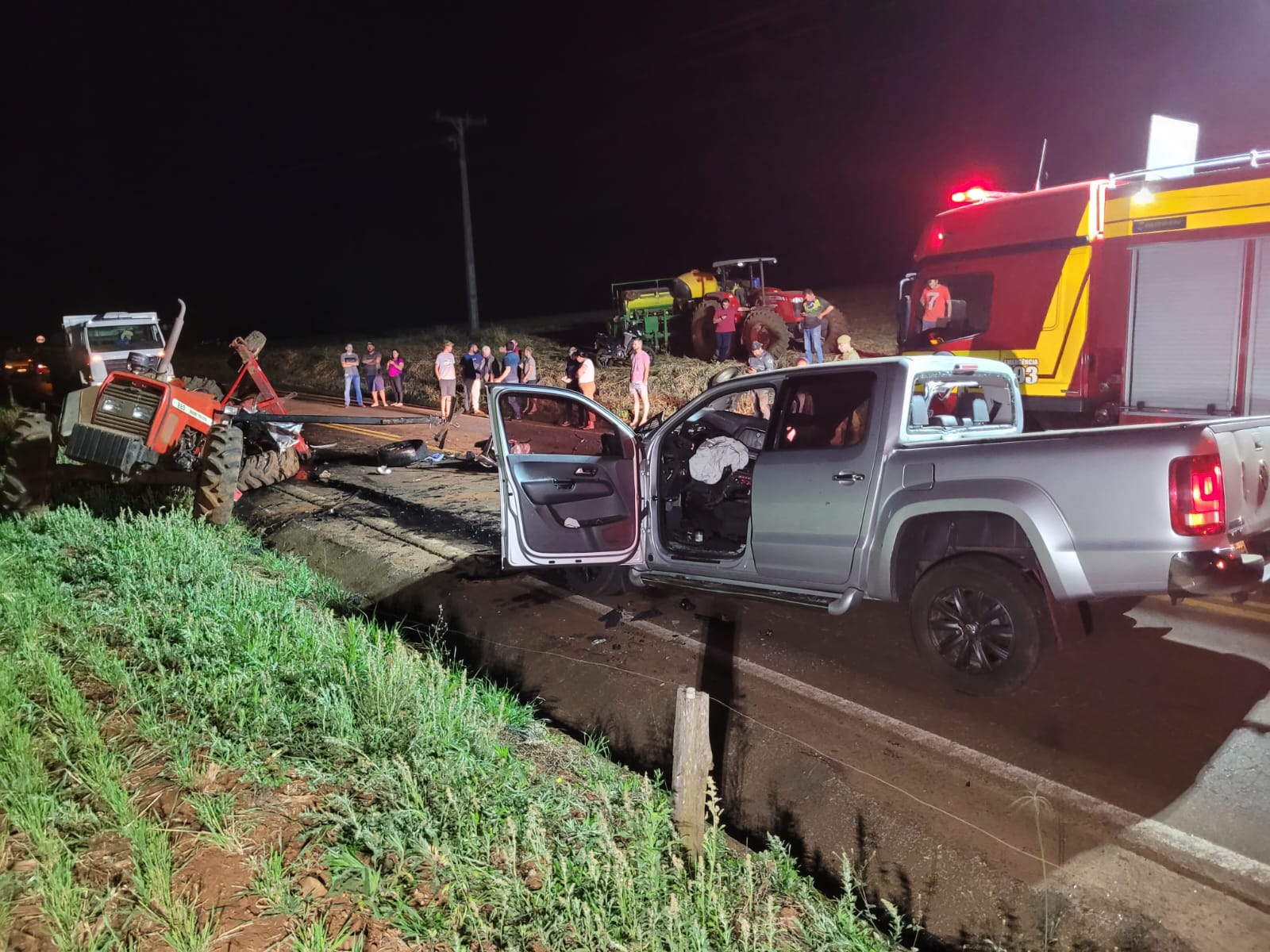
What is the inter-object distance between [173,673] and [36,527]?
523cm

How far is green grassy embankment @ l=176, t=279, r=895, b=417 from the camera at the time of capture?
680 inches

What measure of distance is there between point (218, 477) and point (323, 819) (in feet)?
20.7

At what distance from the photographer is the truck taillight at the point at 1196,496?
3.95m

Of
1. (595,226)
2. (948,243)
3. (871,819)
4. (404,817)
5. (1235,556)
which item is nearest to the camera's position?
(404,817)

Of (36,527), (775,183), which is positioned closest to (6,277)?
(775,183)

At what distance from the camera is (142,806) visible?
3578 mm

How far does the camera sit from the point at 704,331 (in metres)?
18.7

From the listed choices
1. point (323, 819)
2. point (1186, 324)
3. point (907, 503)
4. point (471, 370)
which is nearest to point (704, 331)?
point (471, 370)

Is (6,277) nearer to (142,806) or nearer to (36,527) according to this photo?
(36,527)

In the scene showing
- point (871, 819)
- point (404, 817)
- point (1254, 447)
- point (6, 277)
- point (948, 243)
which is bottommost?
point (871, 819)

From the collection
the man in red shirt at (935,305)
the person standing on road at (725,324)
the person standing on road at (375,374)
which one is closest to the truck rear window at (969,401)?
the man in red shirt at (935,305)

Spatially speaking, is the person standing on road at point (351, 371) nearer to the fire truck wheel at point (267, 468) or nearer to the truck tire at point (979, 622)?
the fire truck wheel at point (267, 468)

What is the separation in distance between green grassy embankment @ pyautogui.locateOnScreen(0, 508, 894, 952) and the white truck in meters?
13.6

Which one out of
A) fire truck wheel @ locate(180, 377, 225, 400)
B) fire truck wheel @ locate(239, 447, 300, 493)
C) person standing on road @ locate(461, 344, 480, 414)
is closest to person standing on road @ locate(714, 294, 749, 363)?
person standing on road @ locate(461, 344, 480, 414)
